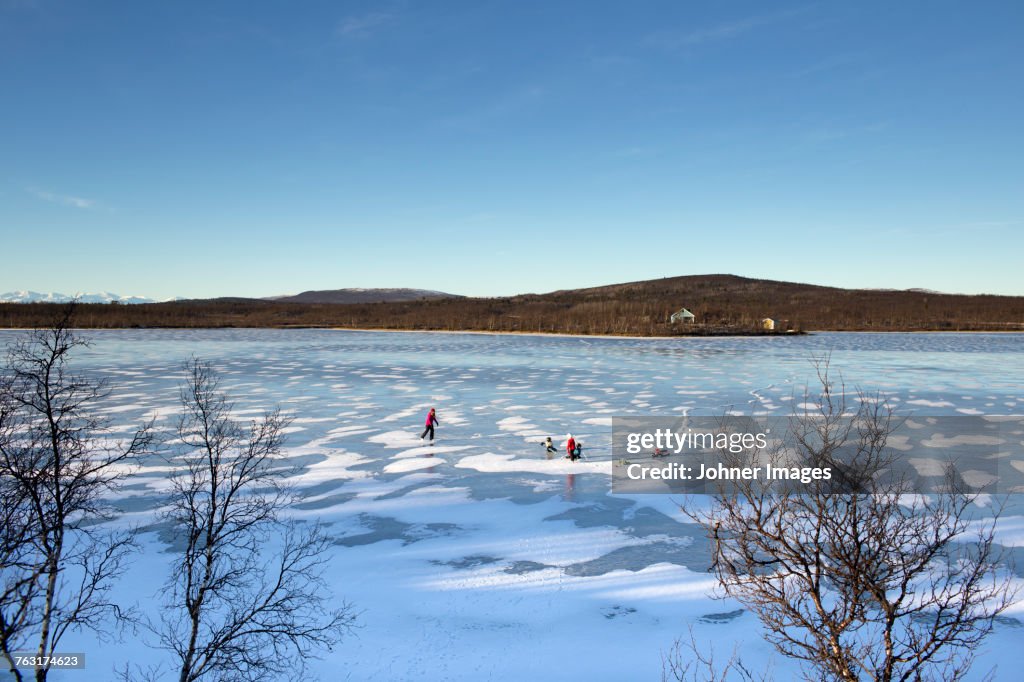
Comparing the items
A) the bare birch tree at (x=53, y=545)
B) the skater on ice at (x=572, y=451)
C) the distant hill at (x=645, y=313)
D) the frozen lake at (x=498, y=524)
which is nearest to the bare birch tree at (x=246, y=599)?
the frozen lake at (x=498, y=524)

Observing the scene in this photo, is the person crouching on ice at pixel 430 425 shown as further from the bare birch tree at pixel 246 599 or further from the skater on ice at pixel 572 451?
the bare birch tree at pixel 246 599

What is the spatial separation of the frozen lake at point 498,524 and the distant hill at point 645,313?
5446 cm

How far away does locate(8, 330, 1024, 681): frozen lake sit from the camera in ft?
Result: 25.8

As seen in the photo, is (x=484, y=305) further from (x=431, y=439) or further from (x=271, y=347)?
(x=431, y=439)

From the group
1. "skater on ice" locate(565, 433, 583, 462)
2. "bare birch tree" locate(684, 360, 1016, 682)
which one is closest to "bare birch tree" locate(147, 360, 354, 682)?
"bare birch tree" locate(684, 360, 1016, 682)

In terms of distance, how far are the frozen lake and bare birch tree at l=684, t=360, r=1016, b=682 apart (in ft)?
1.59

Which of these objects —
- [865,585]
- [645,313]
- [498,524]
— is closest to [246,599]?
[498,524]

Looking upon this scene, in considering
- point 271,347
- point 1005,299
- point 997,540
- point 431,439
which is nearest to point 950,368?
point 997,540

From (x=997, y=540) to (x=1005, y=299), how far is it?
594ft

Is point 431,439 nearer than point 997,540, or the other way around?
point 997,540

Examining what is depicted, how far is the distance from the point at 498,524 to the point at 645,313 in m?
104

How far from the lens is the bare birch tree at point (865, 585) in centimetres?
613

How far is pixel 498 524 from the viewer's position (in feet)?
37.4

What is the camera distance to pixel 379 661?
7652 millimetres
